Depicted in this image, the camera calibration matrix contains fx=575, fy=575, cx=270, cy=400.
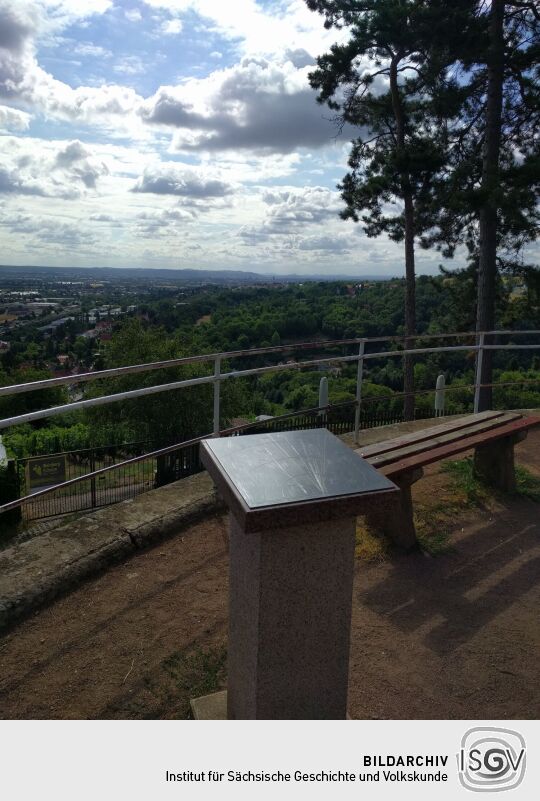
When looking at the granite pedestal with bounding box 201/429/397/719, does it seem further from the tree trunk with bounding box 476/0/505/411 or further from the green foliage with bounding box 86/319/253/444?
the green foliage with bounding box 86/319/253/444

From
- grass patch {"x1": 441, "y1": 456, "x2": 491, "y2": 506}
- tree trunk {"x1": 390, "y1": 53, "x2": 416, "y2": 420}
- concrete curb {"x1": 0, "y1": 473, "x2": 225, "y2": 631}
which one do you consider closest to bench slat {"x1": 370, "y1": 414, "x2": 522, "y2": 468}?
grass patch {"x1": 441, "y1": 456, "x2": 491, "y2": 506}

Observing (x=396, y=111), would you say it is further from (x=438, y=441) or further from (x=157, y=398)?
(x=157, y=398)

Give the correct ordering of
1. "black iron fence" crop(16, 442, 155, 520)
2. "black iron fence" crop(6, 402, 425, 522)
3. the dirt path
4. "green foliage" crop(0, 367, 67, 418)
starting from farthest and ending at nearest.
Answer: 1. "green foliage" crop(0, 367, 67, 418)
2. "black iron fence" crop(16, 442, 155, 520)
3. "black iron fence" crop(6, 402, 425, 522)
4. the dirt path

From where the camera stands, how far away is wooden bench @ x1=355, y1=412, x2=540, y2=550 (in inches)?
134

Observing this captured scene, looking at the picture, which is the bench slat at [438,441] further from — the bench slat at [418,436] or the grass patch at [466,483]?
the grass patch at [466,483]

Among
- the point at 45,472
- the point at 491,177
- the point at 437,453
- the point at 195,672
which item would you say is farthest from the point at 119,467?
the point at 491,177

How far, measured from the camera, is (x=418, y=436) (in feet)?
12.9

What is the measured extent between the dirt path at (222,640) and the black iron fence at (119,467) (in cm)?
77

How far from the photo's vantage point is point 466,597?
118 inches

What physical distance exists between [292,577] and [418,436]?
7.72 feet

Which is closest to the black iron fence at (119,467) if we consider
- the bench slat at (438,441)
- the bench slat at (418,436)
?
the bench slat at (418,436)

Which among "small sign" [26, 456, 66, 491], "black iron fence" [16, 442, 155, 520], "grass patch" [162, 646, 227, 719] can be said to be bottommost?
"black iron fence" [16, 442, 155, 520]
